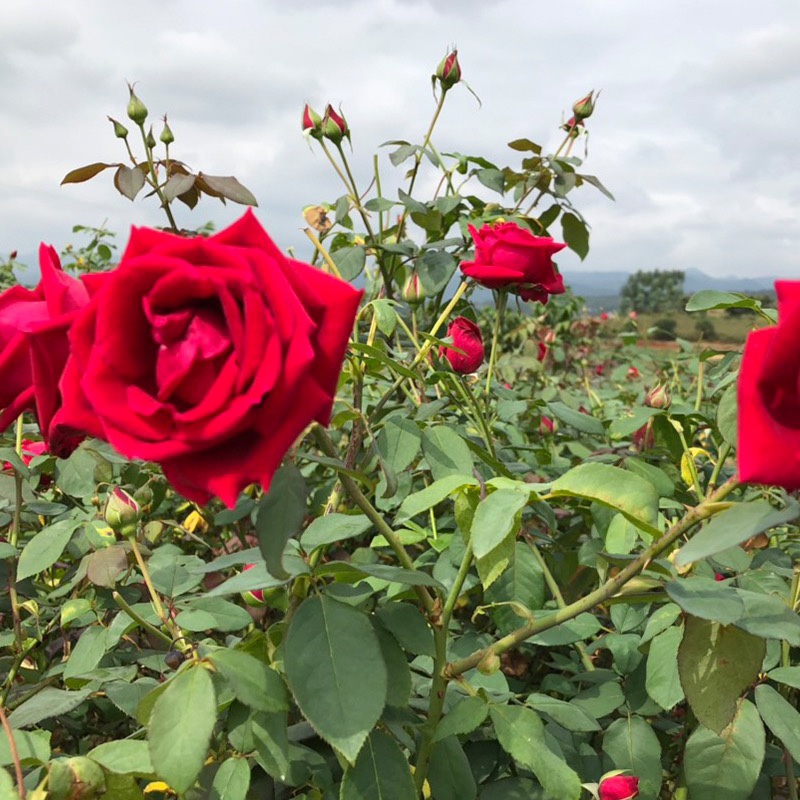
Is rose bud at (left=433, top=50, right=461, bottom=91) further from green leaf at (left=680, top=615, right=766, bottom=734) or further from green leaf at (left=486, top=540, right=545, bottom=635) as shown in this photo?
green leaf at (left=680, top=615, right=766, bottom=734)

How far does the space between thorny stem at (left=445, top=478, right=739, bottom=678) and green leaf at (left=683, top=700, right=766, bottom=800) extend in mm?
331

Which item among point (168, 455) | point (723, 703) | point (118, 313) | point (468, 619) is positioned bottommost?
point (468, 619)

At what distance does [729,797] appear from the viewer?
0.90m

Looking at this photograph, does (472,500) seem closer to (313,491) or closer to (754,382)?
(754,382)

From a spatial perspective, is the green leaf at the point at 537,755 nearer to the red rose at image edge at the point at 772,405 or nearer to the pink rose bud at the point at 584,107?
the red rose at image edge at the point at 772,405

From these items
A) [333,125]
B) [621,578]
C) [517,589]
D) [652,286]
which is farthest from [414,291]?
[652,286]

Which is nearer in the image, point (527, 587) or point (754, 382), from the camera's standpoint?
point (754, 382)

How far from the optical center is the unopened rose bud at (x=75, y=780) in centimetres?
69

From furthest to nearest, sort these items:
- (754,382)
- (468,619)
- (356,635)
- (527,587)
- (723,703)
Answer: (468,619) → (527,587) → (723,703) → (356,635) → (754,382)

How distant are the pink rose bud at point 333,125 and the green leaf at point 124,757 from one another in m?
1.35

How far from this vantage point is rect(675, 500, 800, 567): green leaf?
1.68 ft

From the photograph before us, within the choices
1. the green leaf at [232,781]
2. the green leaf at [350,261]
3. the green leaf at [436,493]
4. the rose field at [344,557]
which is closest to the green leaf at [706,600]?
the rose field at [344,557]

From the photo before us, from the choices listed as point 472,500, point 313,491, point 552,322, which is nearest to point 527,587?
point 472,500

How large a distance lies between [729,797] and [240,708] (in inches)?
23.6
